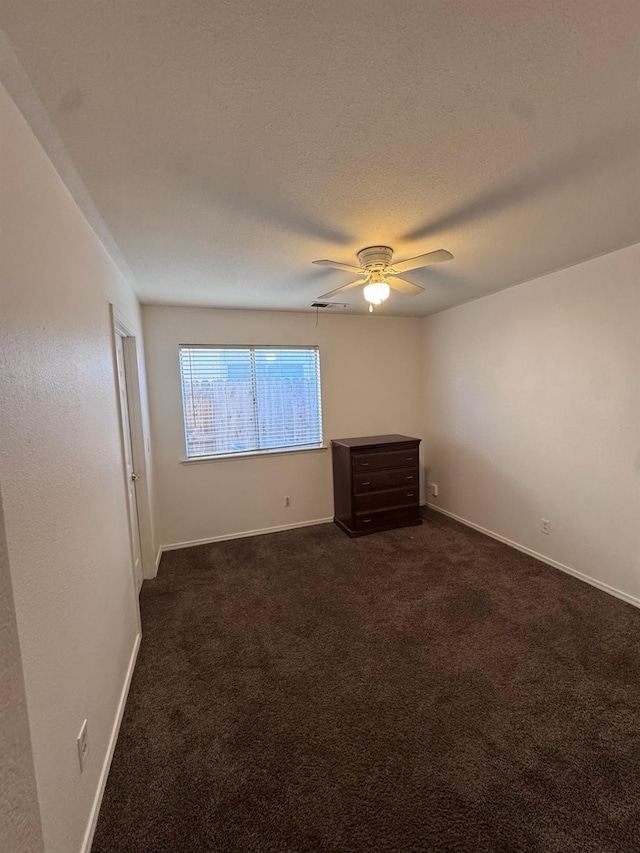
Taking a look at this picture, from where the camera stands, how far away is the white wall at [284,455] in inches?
135

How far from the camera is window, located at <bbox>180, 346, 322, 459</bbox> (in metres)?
3.56

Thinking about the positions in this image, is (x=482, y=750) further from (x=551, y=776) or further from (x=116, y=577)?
(x=116, y=577)

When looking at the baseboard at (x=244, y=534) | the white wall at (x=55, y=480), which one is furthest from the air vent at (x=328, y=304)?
the baseboard at (x=244, y=534)

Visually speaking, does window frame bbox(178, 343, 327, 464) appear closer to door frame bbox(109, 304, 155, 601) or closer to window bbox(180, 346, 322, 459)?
window bbox(180, 346, 322, 459)

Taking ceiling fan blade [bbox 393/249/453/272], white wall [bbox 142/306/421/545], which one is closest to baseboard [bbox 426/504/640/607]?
white wall [bbox 142/306/421/545]

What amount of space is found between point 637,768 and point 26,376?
2588mm

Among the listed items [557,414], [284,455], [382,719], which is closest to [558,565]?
[557,414]

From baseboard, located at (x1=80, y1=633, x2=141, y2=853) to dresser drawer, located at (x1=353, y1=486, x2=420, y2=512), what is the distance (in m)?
2.27

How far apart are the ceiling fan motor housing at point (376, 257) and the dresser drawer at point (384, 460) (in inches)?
77.2

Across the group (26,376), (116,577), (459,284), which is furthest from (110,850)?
(459,284)

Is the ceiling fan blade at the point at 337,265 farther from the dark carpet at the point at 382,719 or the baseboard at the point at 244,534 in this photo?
the baseboard at the point at 244,534

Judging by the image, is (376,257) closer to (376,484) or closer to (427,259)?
(427,259)

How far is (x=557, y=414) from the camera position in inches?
112

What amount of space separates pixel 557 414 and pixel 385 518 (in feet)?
6.18
